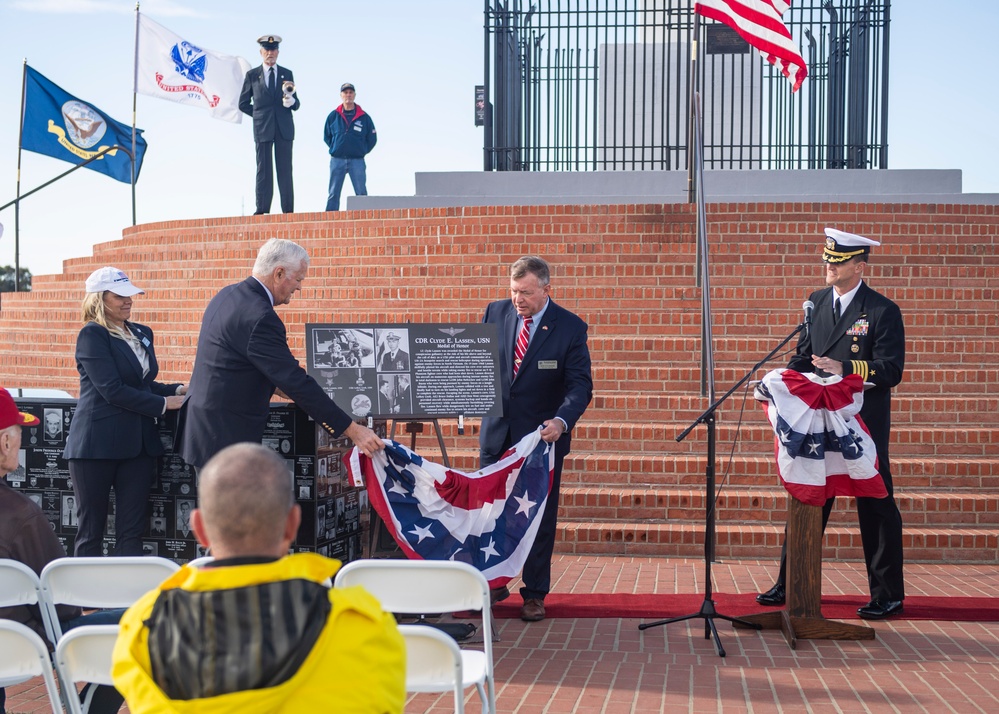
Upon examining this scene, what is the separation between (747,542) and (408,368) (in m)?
2.93

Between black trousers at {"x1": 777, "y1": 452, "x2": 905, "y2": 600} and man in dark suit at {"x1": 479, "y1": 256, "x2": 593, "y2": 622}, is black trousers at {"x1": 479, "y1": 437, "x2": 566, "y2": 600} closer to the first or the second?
man in dark suit at {"x1": 479, "y1": 256, "x2": 593, "y2": 622}

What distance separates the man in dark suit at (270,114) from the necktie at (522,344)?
26.7ft

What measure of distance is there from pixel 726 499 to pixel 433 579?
4.77m

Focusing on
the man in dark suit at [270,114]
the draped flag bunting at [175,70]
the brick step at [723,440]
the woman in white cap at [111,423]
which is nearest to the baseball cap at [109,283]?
the woman in white cap at [111,423]

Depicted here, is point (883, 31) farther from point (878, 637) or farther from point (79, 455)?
point (79, 455)

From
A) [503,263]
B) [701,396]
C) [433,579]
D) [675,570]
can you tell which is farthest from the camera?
[503,263]

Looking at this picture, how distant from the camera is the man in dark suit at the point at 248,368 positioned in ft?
17.3

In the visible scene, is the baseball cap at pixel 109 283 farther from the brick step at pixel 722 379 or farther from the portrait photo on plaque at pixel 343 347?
the brick step at pixel 722 379

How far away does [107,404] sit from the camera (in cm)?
585

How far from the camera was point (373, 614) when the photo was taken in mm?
2053

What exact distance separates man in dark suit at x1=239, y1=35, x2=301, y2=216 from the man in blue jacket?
781 millimetres

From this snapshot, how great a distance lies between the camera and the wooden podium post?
217 inches

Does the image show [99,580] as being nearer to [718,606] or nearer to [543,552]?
[543,552]

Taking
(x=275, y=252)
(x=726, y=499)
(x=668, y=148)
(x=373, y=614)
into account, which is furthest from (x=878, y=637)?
(x=668, y=148)
